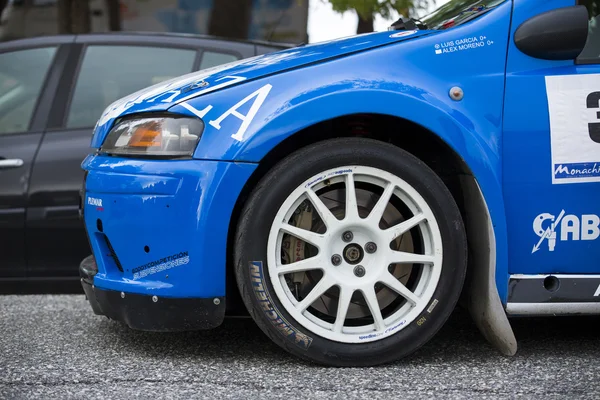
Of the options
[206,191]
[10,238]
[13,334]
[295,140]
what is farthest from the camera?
[10,238]

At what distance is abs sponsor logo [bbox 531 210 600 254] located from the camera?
3.54m

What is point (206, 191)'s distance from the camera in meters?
3.41

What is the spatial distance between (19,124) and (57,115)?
219 mm

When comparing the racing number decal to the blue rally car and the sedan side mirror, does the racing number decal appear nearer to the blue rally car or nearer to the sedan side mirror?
the blue rally car

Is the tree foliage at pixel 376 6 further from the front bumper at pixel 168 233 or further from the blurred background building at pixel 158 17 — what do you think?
the blurred background building at pixel 158 17

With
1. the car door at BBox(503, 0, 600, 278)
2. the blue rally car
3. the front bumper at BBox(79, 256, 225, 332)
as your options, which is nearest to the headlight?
the blue rally car

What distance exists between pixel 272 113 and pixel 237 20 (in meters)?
6.32

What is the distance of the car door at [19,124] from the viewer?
16.5 feet

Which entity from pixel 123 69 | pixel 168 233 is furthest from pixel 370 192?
pixel 123 69

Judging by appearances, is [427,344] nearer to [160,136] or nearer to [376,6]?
[160,136]

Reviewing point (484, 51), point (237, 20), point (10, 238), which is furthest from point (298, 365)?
point (237, 20)

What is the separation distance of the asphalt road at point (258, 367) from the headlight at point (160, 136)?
80 cm

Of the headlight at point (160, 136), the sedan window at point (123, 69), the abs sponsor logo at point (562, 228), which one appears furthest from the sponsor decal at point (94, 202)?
the sedan window at point (123, 69)

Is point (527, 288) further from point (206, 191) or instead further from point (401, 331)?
point (206, 191)
